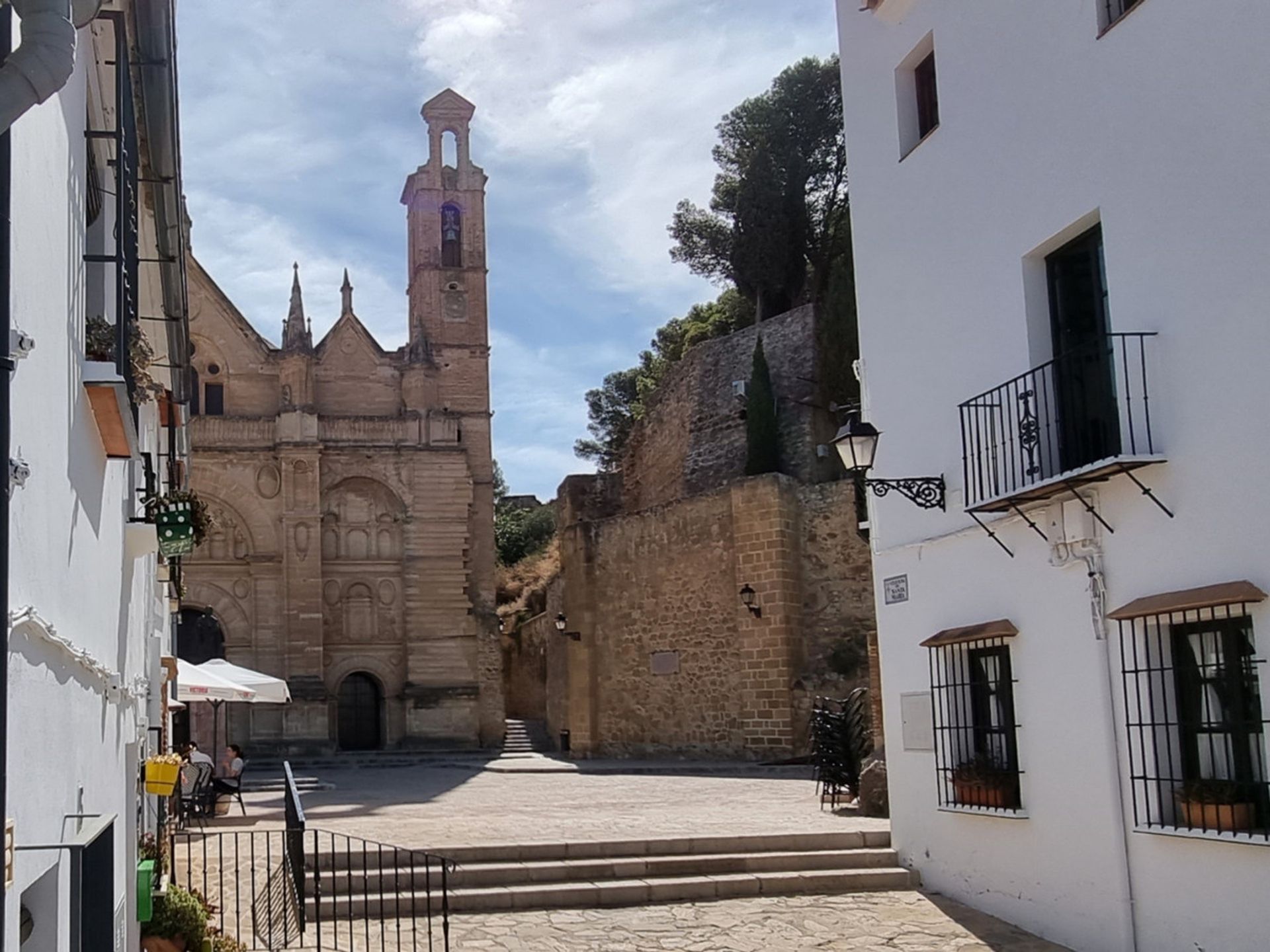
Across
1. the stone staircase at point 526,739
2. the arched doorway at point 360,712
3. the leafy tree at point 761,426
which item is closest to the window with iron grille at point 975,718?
the leafy tree at point 761,426

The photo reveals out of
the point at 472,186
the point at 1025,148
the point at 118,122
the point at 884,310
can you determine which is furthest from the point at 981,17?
the point at 472,186

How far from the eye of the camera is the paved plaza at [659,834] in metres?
9.11

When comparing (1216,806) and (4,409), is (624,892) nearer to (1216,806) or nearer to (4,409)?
(1216,806)

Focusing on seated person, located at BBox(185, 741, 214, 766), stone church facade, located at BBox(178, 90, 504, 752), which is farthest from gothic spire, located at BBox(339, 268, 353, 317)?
seated person, located at BBox(185, 741, 214, 766)

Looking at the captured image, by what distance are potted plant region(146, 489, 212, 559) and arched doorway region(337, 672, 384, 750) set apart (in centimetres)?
2759

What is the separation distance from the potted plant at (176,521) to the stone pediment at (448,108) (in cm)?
3269

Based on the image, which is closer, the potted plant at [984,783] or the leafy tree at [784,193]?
the potted plant at [984,783]

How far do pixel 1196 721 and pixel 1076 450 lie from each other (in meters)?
2.03

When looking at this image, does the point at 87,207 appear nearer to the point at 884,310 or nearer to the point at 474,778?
the point at 884,310

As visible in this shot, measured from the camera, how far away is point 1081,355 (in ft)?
30.2

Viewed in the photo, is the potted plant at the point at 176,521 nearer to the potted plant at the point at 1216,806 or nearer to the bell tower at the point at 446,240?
the potted plant at the point at 1216,806

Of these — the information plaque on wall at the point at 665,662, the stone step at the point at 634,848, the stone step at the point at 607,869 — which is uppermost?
the information plaque on wall at the point at 665,662

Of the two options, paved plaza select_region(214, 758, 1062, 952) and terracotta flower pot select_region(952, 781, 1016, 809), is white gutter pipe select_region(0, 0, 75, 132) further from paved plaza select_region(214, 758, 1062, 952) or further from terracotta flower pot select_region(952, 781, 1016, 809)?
terracotta flower pot select_region(952, 781, 1016, 809)

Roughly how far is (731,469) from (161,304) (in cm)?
2383
